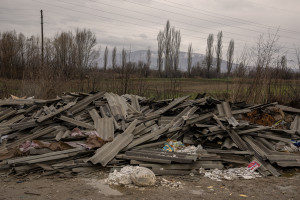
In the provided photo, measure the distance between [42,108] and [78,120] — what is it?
1717 mm

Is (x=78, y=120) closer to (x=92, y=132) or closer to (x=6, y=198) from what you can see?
(x=92, y=132)

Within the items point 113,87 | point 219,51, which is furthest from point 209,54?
point 113,87

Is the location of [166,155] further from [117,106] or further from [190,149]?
[117,106]

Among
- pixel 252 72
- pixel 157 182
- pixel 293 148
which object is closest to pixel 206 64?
pixel 252 72

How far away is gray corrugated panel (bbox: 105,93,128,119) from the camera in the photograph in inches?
305

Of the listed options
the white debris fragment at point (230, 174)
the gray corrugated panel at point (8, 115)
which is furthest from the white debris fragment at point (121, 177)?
the gray corrugated panel at point (8, 115)

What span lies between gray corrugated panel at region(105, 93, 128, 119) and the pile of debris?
3 centimetres

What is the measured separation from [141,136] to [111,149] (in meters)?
1.14

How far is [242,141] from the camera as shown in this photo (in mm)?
6496

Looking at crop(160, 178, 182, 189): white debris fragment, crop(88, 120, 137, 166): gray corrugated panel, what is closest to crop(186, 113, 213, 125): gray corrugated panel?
crop(88, 120, 137, 166): gray corrugated panel

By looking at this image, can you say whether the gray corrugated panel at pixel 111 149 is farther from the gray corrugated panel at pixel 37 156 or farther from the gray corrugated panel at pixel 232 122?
the gray corrugated panel at pixel 232 122

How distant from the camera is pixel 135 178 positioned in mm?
4762

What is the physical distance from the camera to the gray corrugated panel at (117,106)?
25.4ft

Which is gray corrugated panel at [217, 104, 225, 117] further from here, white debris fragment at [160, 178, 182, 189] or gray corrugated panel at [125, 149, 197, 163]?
white debris fragment at [160, 178, 182, 189]
